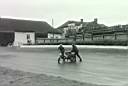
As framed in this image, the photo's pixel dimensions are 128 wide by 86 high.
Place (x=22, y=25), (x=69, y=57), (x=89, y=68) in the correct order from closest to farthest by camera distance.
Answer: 1. (x=89, y=68)
2. (x=69, y=57)
3. (x=22, y=25)

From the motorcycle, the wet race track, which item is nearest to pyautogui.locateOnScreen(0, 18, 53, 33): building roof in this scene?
the motorcycle

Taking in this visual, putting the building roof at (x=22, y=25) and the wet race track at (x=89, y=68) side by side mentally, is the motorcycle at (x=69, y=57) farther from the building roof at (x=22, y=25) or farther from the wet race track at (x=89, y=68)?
the building roof at (x=22, y=25)

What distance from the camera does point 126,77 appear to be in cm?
1425

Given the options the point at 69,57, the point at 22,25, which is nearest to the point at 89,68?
the point at 69,57

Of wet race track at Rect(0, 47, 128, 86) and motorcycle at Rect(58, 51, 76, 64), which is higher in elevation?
motorcycle at Rect(58, 51, 76, 64)

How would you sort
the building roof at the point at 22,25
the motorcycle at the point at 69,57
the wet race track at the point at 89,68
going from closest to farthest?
the wet race track at the point at 89,68
the motorcycle at the point at 69,57
the building roof at the point at 22,25

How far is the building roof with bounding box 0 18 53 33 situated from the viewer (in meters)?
76.9

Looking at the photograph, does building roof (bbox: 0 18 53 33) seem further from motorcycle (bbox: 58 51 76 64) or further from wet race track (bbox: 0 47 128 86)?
wet race track (bbox: 0 47 128 86)

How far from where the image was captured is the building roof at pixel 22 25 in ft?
252

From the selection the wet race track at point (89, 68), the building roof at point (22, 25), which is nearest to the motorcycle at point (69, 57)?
the wet race track at point (89, 68)

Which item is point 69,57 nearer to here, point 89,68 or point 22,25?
point 89,68

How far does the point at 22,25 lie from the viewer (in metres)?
80.7

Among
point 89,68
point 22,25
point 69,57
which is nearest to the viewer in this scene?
point 89,68

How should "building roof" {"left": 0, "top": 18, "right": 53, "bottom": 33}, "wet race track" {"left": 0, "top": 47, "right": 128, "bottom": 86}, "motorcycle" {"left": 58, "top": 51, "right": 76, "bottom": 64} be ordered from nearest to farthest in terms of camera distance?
"wet race track" {"left": 0, "top": 47, "right": 128, "bottom": 86} → "motorcycle" {"left": 58, "top": 51, "right": 76, "bottom": 64} → "building roof" {"left": 0, "top": 18, "right": 53, "bottom": 33}
